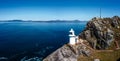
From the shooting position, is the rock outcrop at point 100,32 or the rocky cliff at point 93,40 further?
the rock outcrop at point 100,32

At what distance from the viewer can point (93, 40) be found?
270 feet

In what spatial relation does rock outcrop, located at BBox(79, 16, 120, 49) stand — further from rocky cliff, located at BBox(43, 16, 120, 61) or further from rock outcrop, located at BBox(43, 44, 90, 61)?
rock outcrop, located at BBox(43, 44, 90, 61)

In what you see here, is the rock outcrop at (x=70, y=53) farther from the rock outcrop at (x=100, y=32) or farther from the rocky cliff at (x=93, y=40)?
the rock outcrop at (x=100, y=32)

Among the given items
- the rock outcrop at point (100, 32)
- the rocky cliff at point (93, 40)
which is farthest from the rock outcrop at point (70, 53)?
the rock outcrop at point (100, 32)

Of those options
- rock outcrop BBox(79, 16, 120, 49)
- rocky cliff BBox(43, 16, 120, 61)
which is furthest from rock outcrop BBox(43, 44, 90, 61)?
rock outcrop BBox(79, 16, 120, 49)

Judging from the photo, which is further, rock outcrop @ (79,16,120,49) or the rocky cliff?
rock outcrop @ (79,16,120,49)

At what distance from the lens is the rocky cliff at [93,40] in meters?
75.8

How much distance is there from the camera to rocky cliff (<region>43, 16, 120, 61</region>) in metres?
75.8

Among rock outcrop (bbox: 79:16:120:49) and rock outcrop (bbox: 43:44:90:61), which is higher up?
rock outcrop (bbox: 79:16:120:49)

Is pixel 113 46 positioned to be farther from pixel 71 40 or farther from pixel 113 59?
pixel 71 40

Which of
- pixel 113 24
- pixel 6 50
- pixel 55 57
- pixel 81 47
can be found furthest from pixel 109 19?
pixel 6 50

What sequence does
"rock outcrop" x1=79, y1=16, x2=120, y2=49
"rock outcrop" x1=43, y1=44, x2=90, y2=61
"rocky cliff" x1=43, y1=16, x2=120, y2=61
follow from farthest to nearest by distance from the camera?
"rock outcrop" x1=79, y1=16, x2=120, y2=49 < "rocky cliff" x1=43, y1=16, x2=120, y2=61 < "rock outcrop" x1=43, y1=44, x2=90, y2=61

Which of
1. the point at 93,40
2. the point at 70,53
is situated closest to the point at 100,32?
the point at 93,40

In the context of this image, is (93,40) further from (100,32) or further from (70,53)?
(70,53)
